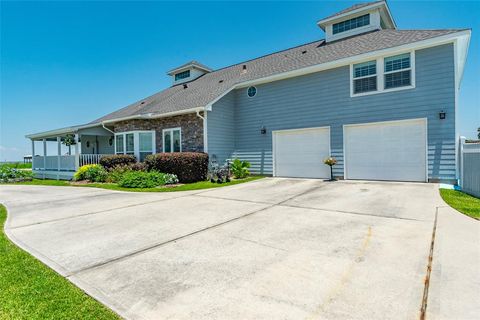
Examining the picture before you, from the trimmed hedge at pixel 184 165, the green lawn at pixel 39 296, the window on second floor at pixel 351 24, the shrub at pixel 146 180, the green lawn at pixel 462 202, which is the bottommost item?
the green lawn at pixel 39 296

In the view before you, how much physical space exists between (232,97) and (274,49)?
5.72 meters

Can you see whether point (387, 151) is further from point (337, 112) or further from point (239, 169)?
point (239, 169)

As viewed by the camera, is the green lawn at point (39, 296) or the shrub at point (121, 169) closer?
the green lawn at point (39, 296)

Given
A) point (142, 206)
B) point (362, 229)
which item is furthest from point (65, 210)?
point (362, 229)

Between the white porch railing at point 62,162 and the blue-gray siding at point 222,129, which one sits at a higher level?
the blue-gray siding at point 222,129

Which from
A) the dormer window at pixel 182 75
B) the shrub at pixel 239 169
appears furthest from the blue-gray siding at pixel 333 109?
the dormer window at pixel 182 75

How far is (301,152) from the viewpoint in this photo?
12070 millimetres

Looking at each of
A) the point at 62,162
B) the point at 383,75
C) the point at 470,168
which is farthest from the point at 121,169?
the point at 470,168

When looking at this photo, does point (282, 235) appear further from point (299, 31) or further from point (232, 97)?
point (299, 31)

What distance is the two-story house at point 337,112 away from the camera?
8.84 m

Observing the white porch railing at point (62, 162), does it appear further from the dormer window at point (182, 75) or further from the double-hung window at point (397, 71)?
the double-hung window at point (397, 71)

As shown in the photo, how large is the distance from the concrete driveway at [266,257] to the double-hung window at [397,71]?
516 cm

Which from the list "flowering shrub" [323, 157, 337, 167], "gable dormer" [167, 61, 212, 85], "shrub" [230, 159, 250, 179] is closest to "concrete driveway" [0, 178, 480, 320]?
"flowering shrub" [323, 157, 337, 167]

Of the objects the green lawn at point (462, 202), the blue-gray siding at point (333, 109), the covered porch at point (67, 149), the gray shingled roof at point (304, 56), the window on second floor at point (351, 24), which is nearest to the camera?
the green lawn at point (462, 202)
